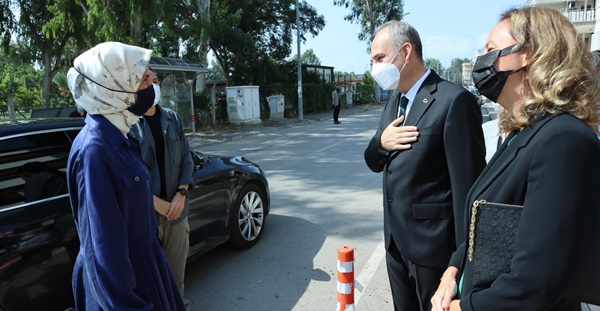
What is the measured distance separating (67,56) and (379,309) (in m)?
22.7

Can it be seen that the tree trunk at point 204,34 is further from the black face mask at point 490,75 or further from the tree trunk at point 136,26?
the black face mask at point 490,75

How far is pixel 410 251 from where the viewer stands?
207 centimetres

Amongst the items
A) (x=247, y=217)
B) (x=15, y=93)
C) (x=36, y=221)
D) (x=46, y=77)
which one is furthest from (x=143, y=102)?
(x=15, y=93)

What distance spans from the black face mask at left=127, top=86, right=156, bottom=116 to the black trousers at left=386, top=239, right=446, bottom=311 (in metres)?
1.41

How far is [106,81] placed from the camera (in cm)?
174

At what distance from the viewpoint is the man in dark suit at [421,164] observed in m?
1.93

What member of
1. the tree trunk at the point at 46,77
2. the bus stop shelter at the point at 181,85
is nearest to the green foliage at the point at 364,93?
the bus stop shelter at the point at 181,85

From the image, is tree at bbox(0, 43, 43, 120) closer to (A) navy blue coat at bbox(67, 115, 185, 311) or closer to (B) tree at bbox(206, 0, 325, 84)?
(B) tree at bbox(206, 0, 325, 84)

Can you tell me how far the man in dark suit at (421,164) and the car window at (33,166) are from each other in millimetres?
2161

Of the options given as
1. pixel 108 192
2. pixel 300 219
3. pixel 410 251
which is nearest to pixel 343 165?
pixel 300 219

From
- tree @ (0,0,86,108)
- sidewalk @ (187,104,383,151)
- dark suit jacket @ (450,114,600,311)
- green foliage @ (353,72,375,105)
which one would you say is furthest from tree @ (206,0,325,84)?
dark suit jacket @ (450,114,600,311)

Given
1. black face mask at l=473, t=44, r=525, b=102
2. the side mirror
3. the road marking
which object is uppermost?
black face mask at l=473, t=44, r=525, b=102

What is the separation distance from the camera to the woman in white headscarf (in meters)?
1.59

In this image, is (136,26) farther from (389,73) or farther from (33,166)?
(389,73)
